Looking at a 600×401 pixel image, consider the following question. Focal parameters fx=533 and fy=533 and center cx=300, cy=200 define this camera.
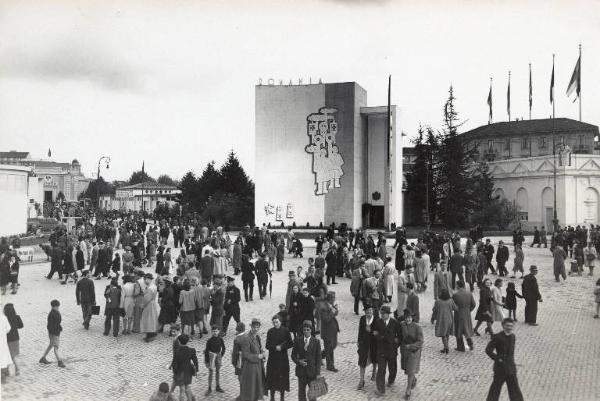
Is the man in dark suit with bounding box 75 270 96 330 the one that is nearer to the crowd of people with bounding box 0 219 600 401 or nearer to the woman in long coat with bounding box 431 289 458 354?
the crowd of people with bounding box 0 219 600 401

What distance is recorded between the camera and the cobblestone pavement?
28.4 feet

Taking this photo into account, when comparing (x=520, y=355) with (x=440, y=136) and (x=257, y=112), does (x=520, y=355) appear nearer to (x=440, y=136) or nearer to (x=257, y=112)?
(x=257, y=112)

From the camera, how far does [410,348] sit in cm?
864

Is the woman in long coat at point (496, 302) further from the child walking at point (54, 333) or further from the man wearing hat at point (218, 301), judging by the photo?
the child walking at point (54, 333)

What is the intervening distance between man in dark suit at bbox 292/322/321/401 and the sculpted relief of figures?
3409 cm

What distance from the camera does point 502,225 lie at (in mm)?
44500

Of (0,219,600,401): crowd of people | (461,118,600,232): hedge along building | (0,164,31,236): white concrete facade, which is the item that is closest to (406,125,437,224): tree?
(461,118,600,232): hedge along building

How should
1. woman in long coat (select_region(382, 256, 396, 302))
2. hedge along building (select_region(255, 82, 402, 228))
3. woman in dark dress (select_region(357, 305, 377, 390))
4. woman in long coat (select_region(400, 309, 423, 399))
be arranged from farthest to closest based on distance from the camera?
1. hedge along building (select_region(255, 82, 402, 228))
2. woman in long coat (select_region(382, 256, 396, 302))
3. woman in dark dress (select_region(357, 305, 377, 390))
4. woman in long coat (select_region(400, 309, 423, 399))

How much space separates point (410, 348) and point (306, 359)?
5.77ft

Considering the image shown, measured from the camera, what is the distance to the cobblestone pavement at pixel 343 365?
8.66 metres

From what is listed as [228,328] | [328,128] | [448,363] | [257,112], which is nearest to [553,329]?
[448,363]

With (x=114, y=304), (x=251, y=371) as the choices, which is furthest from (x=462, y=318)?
(x=114, y=304)

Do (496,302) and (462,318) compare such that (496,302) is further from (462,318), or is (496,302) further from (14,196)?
(14,196)

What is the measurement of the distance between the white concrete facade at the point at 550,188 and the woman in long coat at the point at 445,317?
36830 millimetres
